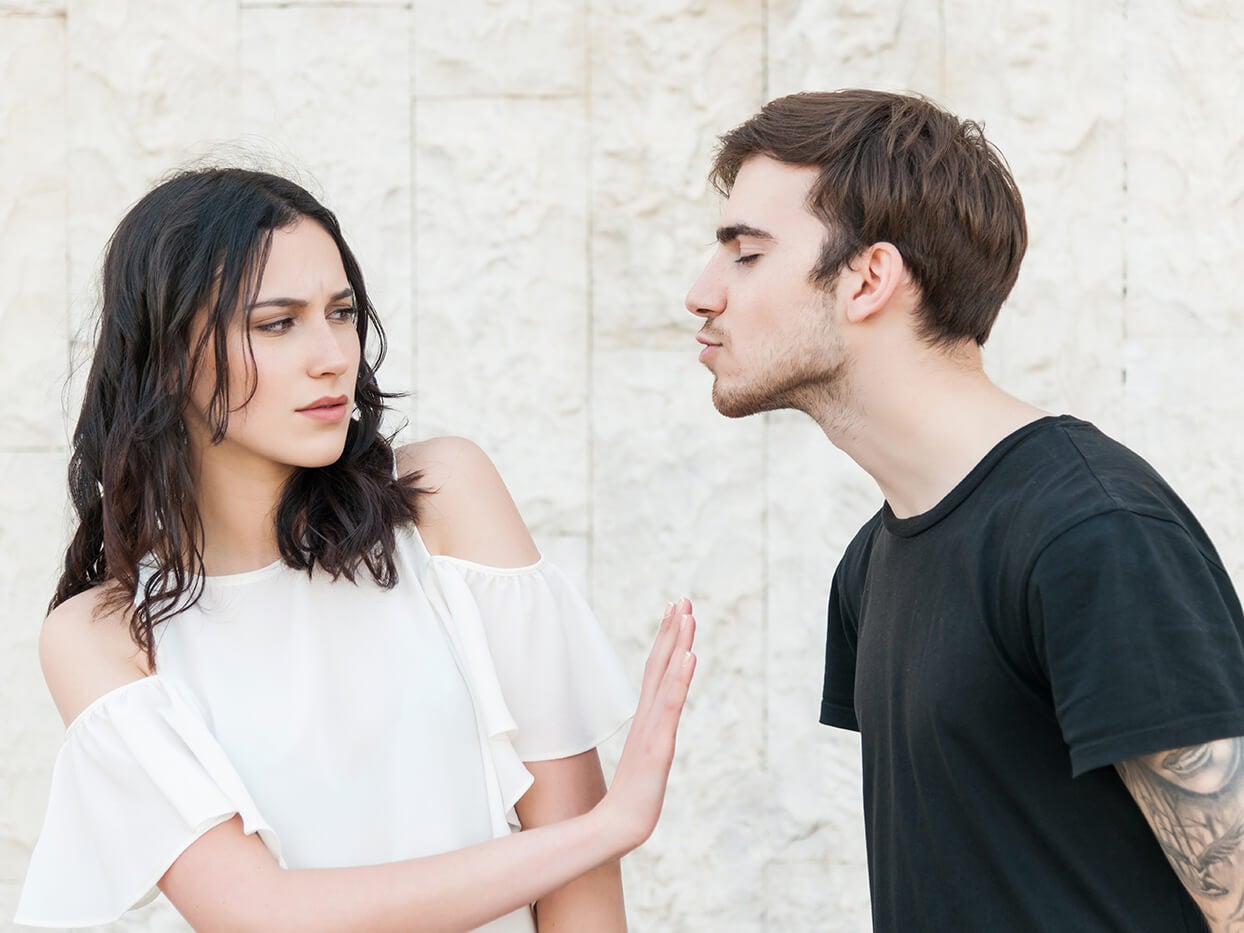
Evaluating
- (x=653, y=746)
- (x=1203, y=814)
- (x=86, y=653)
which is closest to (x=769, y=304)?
(x=653, y=746)

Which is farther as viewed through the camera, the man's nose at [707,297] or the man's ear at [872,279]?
the man's nose at [707,297]

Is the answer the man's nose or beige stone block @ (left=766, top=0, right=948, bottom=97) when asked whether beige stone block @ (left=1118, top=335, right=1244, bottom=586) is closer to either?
beige stone block @ (left=766, top=0, right=948, bottom=97)

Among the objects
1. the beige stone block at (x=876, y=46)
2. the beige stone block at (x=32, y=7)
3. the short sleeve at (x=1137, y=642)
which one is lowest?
the short sleeve at (x=1137, y=642)

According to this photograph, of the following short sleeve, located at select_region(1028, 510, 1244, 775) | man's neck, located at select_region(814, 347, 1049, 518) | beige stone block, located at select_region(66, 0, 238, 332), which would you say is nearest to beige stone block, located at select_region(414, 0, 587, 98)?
beige stone block, located at select_region(66, 0, 238, 332)

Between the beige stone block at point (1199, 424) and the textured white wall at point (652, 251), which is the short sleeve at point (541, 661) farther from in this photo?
the beige stone block at point (1199, 424)

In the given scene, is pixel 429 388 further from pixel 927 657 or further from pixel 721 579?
pixel 927 657

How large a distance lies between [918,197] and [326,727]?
1.11 meters

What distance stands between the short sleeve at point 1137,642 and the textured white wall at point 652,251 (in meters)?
1.91

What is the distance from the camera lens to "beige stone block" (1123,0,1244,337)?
3.17m

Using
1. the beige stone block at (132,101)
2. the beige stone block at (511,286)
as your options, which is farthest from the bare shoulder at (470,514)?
the beige stone block at (132,101)

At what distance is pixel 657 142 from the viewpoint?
3.29m

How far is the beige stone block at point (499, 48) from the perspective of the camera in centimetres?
332

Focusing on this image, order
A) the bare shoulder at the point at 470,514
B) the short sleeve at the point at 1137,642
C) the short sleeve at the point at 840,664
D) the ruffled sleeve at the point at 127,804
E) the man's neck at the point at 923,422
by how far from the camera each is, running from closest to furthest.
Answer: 1. the short sleeve at the point at 1137,642
2. the man's neck at the point at 923,422
3. the ruffled sleeve at the point at 127,804
4. the bare shoulder at the point at 470,514
5. the short sleeve at the point at 840,664

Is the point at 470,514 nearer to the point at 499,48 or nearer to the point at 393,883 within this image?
the point at 393,883
